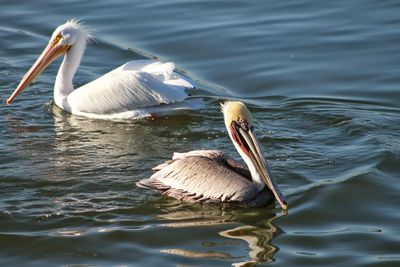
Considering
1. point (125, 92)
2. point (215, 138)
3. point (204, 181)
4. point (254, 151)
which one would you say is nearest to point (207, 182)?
point (204, 181)

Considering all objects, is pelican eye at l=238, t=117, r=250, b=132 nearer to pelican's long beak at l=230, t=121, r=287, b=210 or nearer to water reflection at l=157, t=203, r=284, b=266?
pelican's long beak at l=230, t=121, r=287, b=210

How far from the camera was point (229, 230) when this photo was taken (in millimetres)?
6277

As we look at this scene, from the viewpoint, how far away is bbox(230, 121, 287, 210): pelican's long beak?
254 inches

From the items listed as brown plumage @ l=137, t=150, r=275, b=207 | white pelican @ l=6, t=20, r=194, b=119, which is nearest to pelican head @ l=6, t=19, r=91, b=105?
white pelican @ l=6, t=20, r=194, b=119

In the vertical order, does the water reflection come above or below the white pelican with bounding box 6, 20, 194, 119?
below

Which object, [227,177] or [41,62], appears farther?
[41,62]

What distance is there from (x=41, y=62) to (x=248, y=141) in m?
3.28

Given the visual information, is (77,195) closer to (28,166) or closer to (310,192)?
(28,166)

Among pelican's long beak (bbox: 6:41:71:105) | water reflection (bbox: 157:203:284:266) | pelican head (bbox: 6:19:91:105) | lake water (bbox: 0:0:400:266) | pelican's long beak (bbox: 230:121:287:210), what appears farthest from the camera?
pelican head (bbox: 6:19:91:105)

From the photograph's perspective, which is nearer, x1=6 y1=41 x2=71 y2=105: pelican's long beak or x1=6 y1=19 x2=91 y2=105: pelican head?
x1=6 y1=41 x2=71 y2=105: pelican's long beak

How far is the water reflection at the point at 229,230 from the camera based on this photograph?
5867mm

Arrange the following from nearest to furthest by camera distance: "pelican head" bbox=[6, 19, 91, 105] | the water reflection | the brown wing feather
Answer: the water reflection
the brown wing feather
"pelican head" bbox=[6, 19, 91, 105]

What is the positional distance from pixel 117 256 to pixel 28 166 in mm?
1793

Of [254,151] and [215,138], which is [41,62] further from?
[254,151]
